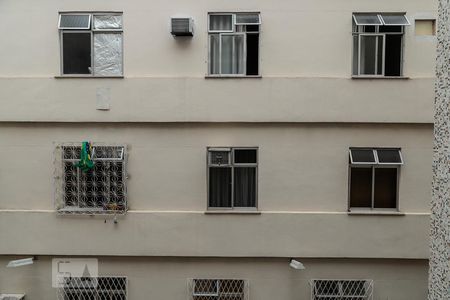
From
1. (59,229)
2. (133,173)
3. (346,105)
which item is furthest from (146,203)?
(346,105)

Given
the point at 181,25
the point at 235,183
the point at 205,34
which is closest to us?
the point at 181,25

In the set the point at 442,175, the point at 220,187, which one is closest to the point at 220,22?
the point at 220,187

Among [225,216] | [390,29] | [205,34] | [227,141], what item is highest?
[390,29]

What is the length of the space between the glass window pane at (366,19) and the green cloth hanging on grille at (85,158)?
5419mm

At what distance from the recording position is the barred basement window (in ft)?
20.6

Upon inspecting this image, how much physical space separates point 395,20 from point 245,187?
413 centimetres

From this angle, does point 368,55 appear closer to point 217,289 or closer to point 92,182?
point 217,289

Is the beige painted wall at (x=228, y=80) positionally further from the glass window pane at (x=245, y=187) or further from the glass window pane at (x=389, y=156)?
the glass window pane at (x=245, y=187)

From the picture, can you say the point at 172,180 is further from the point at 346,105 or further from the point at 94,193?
the point at 346,105

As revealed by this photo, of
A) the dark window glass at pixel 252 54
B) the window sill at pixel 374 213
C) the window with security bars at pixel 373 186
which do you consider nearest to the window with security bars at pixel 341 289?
the window sill at pixel 374 213

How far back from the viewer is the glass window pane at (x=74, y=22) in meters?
6.26

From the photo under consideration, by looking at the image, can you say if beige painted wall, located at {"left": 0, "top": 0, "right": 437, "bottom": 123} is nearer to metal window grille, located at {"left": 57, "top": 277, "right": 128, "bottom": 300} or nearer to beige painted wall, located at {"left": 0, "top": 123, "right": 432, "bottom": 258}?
beige painted wall, located at {"left": 0, "top": 123, "right": 432, "bottom": 258}

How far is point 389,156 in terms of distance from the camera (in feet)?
20.6

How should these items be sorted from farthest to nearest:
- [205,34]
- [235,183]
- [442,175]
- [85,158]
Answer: [235,183] < [205,34] < [85,158] < [442,175]
